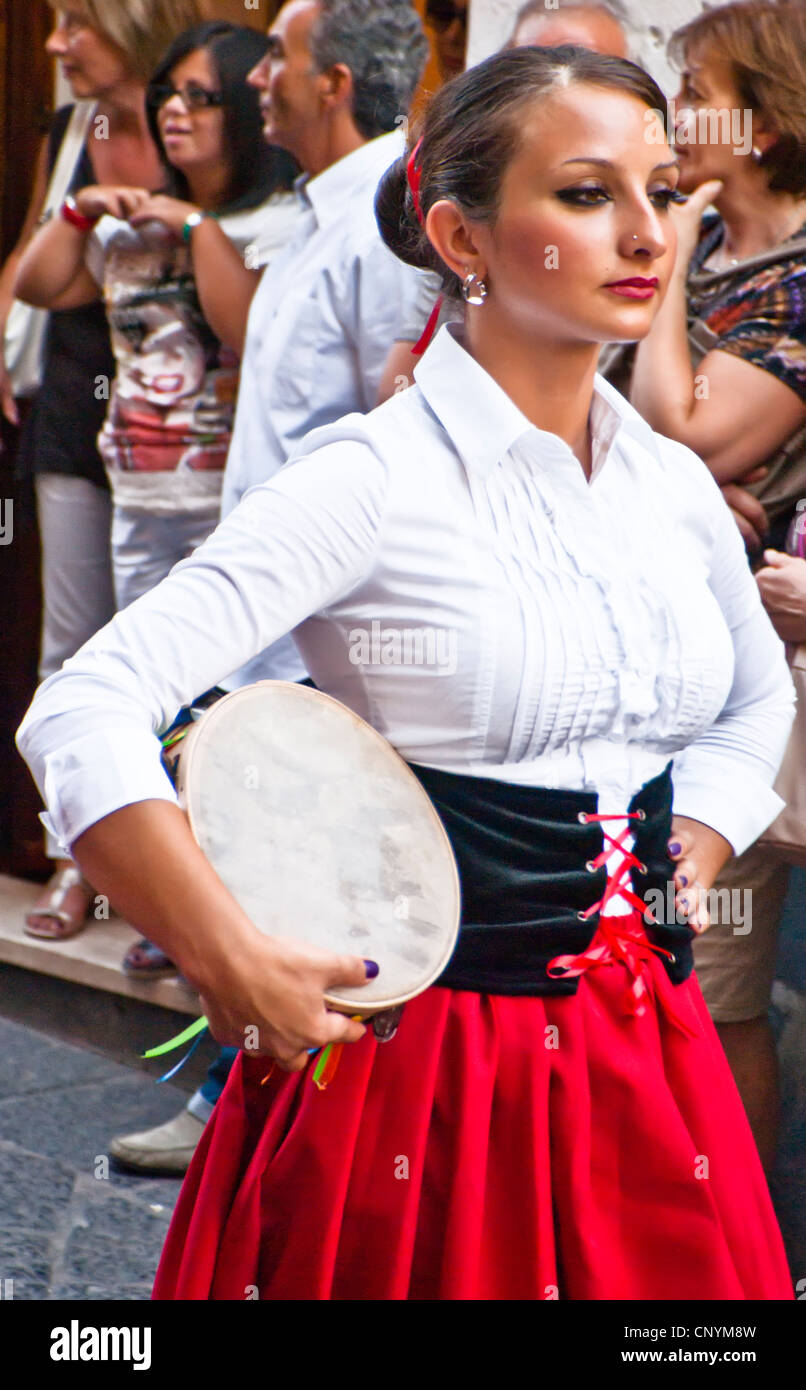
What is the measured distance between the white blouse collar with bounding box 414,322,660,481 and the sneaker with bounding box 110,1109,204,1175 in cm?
210

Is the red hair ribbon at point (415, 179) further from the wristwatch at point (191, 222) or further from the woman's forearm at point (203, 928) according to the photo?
the wristwatch at point (191, 222)

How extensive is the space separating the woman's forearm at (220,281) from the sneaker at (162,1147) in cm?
172

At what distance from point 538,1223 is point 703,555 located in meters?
0.77

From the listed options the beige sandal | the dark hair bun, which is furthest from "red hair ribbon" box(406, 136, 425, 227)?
the beige sandal

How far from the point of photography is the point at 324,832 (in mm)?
1425

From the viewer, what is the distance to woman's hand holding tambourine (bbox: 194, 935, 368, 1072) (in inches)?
49.5

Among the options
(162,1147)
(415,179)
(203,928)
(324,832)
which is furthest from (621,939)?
(162,1147)

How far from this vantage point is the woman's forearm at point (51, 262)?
12.2 feet

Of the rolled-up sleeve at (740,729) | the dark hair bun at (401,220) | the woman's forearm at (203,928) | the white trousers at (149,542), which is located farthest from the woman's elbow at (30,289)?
the woman's forearm at (203,928)

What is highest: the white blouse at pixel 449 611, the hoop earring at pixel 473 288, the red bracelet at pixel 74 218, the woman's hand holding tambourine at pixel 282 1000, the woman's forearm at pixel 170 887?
the hoop earring at pixel 473 288

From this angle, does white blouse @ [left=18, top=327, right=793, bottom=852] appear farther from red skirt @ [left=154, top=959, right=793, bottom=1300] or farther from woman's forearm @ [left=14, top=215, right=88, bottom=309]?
woman's forearm @ [left=14, top=215, right=88, bottom=309]

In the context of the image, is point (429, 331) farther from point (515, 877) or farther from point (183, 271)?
point (183, 271)
